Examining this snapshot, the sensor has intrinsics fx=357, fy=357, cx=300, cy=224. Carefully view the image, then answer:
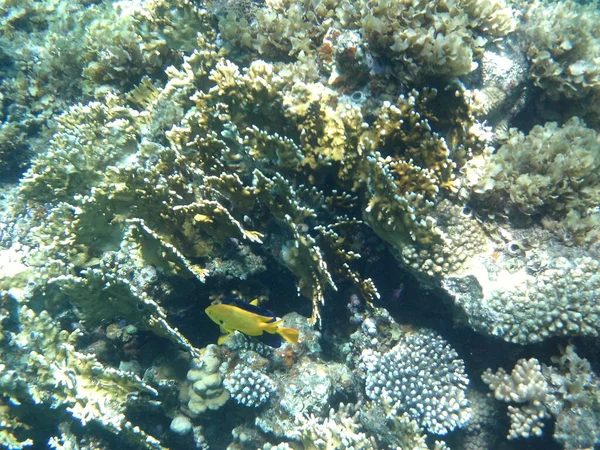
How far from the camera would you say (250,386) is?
380cm

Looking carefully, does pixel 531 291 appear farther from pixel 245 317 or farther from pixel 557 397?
pixel 245 317

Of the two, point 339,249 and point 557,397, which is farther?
point 339,249

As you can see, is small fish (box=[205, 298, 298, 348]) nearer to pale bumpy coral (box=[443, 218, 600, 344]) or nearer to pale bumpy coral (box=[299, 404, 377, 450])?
pale bumpy coral (box=[299, 404, 377, 450])

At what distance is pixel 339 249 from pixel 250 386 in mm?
1757

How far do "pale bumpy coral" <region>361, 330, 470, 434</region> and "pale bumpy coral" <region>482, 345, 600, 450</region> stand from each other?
1.27 feet

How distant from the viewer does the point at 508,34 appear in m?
4.44

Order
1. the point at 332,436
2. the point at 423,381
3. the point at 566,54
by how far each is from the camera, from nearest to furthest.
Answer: the point at 332,436, the point at 423,381, the point at 566,54

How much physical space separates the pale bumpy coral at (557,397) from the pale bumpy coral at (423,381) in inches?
15.2

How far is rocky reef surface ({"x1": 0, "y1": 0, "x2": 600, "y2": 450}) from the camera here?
3.38 m

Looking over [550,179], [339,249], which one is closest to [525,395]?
[550,179]

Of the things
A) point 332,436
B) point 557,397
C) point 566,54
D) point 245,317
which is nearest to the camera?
point 245,317

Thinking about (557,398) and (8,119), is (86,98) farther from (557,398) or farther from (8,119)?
(557,398)

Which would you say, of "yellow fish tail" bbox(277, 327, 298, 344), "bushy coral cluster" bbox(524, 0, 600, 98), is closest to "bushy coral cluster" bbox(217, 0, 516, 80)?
"bushy coral cluster" bbox(524, 0, 600, 98)

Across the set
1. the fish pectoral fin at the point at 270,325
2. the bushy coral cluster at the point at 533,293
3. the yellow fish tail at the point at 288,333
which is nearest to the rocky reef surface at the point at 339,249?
the bushy coral cluster at the point at 533,293
